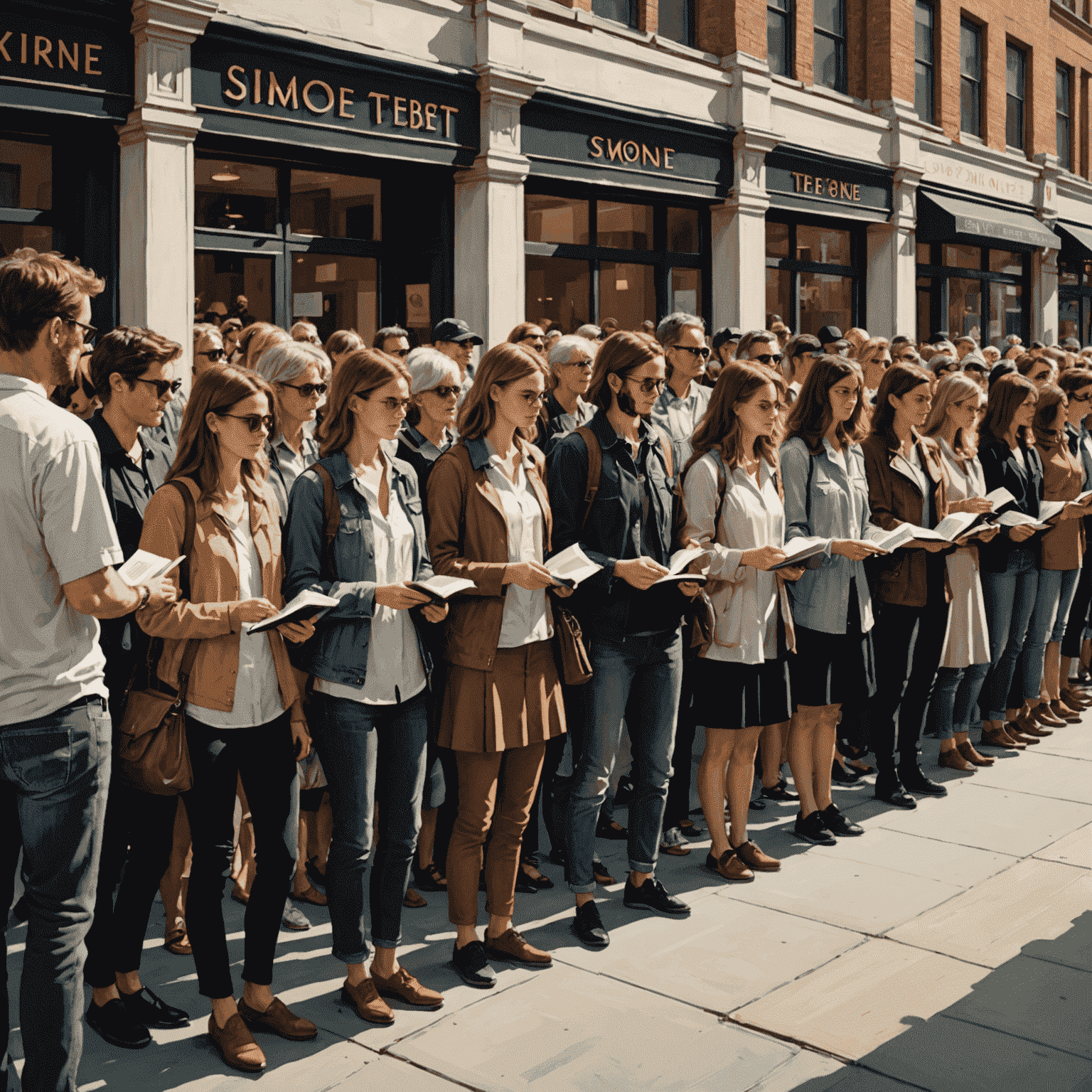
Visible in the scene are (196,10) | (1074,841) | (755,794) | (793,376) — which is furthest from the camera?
(196,10)

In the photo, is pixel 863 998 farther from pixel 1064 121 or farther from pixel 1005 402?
pixel 1064 121

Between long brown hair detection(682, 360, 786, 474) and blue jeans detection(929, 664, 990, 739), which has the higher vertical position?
long brown hair detection(682, 360, 786, 474)

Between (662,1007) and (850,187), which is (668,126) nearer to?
(850,187)

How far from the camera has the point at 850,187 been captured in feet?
62.7

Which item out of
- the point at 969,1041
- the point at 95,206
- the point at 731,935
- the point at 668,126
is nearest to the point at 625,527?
the point at 731,935

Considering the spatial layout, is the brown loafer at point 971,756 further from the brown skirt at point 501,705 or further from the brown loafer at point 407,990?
the brown loafer at point 407,990

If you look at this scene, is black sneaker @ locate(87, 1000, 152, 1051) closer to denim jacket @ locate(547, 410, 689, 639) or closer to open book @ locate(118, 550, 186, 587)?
open book @ locate(118, 550, 186, 587)

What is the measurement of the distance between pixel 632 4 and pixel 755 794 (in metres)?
11.5

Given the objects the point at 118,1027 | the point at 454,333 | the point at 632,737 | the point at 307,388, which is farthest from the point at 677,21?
the point at 118,1027

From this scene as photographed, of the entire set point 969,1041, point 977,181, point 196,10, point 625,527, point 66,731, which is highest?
point 977,181

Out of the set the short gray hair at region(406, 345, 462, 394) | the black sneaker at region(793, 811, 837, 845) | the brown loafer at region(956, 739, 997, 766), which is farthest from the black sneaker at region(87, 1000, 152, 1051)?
the brown loafer at region(956, 739, 997, 766)

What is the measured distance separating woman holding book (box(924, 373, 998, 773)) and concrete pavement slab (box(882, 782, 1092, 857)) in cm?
57

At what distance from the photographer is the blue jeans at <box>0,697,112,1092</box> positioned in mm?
3109

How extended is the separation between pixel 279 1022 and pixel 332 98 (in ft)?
31.1
